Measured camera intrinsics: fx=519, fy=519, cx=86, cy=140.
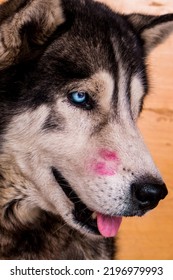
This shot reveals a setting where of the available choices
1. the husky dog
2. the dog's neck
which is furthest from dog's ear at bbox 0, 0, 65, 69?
the dog's neck

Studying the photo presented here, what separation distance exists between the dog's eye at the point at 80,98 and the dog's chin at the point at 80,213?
170 millimetres

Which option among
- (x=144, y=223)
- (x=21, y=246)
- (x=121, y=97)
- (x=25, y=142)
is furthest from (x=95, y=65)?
(x=144, y=223)

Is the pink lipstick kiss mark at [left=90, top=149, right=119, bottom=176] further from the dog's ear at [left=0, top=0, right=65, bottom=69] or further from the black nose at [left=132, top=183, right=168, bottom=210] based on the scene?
the dog's ear at [left=0, top=0, right=65, bottom=69]

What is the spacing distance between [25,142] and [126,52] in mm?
353

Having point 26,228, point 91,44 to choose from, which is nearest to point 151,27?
point 91,44

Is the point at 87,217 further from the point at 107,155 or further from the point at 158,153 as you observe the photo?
the point at 158,153

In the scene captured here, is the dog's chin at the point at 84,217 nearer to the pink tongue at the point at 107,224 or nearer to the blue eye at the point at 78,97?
the pink tongue at the point at 107,224

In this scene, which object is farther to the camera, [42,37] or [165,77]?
[165,77]

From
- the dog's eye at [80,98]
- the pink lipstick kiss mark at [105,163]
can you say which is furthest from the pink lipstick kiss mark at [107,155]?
the dog's eye at [80,98]

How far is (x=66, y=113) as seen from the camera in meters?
1.23

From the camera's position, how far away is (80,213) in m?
1.28

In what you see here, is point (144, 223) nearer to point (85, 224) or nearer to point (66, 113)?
point (85, 224)

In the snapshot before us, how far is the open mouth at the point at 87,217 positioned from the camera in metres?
1.27

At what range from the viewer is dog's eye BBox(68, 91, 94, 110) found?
4.06 ft
